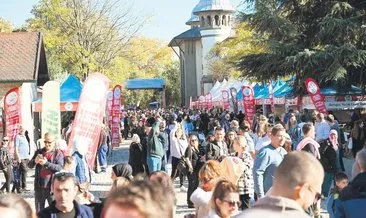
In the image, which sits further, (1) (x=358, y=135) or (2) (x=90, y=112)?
(1) (x=358, y=135)

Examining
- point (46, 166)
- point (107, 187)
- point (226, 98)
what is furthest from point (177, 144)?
point (226, 98)

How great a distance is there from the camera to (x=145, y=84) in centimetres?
9444

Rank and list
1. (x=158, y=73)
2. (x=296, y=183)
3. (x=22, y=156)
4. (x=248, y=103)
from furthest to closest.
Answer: (x=158, y=73) < (x=248, y=103) < (x=22, y=156) < (x=296, y=183)

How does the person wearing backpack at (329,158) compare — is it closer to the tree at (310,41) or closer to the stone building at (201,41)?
the tree at (310,41)

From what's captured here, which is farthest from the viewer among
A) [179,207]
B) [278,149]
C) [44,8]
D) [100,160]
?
[44,8]

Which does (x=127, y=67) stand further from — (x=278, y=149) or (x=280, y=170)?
(x=280, y=170)

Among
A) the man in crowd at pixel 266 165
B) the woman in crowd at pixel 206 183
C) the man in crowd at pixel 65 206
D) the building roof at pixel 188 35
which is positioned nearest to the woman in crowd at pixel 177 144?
the man in crowd at pixel 266 165

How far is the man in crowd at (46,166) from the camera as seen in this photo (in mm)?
11062

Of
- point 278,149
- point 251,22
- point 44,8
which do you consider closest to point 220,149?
point 278,149

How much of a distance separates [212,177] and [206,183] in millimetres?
87

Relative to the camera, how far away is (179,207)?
526 inches

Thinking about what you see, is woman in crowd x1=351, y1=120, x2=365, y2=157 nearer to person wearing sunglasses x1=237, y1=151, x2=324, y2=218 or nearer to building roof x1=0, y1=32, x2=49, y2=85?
building roof x1=0, y1=32, x2=49, y2=85

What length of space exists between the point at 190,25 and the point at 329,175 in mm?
104350

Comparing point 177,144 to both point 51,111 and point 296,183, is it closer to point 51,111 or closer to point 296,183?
point 51,111
